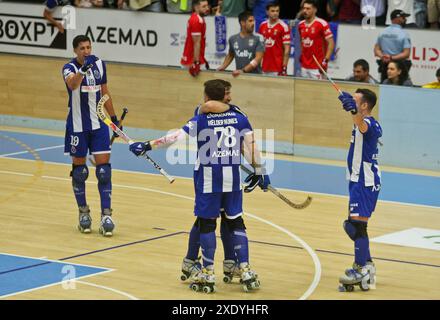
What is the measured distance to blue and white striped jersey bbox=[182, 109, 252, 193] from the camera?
40.4 feet

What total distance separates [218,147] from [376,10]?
1171cm

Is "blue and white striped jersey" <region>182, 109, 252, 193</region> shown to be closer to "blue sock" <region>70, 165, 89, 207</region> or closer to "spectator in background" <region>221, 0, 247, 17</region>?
"blue sock" <region>70, 165, 89, 207</region>

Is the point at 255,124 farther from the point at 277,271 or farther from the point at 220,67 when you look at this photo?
the point at 277,271

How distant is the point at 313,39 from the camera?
72.8 feet

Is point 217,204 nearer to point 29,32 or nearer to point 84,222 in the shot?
point 84,222

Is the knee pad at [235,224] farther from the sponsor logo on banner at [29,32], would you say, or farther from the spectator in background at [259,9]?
the sponsor logo on banner at [29,32]

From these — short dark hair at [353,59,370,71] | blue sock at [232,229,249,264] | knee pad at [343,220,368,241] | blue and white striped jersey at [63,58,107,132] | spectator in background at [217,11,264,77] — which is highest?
spectator in background at [217,11,264,77]

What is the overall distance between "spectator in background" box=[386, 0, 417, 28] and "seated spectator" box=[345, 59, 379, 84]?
1803 millimetres

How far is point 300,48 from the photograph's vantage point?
73.9 ft

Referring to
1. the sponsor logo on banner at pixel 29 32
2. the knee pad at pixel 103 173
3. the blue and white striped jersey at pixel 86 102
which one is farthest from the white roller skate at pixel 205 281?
the sponsor logo on banner at pixel 29 32

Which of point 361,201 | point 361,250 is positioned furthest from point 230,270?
point 361,201

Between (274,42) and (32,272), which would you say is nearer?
(32,272)

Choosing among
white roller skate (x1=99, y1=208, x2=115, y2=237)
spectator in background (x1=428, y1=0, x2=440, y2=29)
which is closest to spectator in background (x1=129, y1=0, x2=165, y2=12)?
spectator in background (x1=428, y1=0, x2=440, y2=29)

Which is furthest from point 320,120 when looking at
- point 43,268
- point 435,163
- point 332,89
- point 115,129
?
point 43,268
